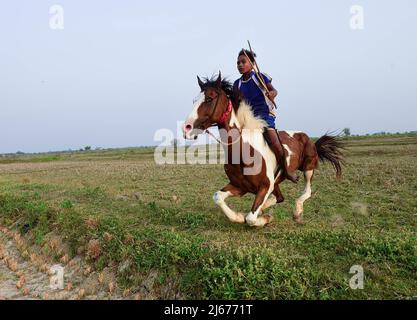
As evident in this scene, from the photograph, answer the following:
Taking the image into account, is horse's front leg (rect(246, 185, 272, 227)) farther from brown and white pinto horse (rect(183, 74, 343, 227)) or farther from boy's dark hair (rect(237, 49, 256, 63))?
boy's dark hair (rect(237, 49, 256, 63))

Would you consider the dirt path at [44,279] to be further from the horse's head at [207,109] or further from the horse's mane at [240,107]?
the horse's mane at [240,107]

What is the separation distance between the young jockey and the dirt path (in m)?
3.53

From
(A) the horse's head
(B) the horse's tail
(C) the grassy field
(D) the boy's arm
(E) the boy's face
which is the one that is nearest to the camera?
(C) the grassy field

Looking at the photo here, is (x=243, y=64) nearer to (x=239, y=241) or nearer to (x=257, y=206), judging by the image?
(x=257, y=206)

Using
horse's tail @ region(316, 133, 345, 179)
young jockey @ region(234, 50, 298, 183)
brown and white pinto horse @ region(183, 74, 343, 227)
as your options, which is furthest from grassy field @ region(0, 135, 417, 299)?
young jockey @ region(234, 50, 298, 183)

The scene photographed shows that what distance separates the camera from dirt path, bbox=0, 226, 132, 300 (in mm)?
5246

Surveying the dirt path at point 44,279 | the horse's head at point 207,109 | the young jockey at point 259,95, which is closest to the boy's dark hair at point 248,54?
the young jockey at point 259,95

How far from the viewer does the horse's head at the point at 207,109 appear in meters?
5.36

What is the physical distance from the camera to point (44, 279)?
19.5 ft

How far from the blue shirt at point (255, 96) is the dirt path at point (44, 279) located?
3.83m

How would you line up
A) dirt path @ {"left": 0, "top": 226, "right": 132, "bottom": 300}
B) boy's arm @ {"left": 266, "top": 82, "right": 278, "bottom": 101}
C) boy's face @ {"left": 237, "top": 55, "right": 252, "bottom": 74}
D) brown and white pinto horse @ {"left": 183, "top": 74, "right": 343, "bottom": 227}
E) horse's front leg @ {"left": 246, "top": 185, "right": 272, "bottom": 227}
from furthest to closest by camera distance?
boy's arm @ {"left": 266, "top": 82, "right": 278, "bottom": 101} < boy's face @ {"left": 237, "top": 55, "right": 252, "bottom": 74} < horse's front leg @ {"left": 246, "top": 185, "right": 272, "bottom": 227} < brown and white pinto horse @ {"left": 183, "top": 74, "right": 343, "bottom": 227} < dirt path @ {"left": 0, "top": 226, "right": 132, "bottom": 300}

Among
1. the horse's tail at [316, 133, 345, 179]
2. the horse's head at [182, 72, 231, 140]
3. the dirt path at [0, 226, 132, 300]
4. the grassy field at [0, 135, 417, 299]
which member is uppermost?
the horse's head at [182, 72, 231, 140]
